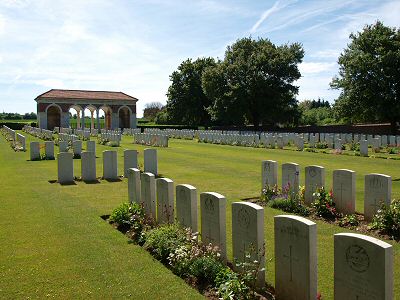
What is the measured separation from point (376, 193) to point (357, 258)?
181 inches

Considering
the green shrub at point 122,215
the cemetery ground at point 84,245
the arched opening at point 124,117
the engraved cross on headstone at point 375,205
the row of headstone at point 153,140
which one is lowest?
the cemetery ground at point 84,245

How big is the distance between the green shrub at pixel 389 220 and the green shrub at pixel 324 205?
109 cm

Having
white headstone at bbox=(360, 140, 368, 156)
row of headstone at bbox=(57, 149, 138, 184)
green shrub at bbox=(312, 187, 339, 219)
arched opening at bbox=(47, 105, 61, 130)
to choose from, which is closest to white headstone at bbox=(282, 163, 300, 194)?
green shrub at bbox=(312, 187, 339, 219)

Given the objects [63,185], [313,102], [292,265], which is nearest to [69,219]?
[63,185]

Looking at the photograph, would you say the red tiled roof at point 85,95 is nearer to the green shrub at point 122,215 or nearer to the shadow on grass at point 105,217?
the shadow on grass at point 105,217

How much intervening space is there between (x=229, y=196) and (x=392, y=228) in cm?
431

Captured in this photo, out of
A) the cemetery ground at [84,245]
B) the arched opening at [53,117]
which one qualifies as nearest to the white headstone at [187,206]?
the cemetery ground at [84,245]

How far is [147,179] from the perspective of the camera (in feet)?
25.7

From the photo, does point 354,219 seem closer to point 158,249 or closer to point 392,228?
point 392,228

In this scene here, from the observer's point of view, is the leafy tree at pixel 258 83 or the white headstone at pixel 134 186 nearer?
the white headstone at pixel 134 186

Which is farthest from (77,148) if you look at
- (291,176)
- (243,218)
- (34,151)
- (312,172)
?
(243,218)

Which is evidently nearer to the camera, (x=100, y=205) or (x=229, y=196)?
(x=100, y=205)

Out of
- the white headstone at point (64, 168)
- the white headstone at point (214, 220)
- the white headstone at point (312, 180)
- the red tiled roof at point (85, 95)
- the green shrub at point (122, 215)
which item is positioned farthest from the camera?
the red tiled roof at point (85, 95)

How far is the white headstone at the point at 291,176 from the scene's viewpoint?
9461 mm
